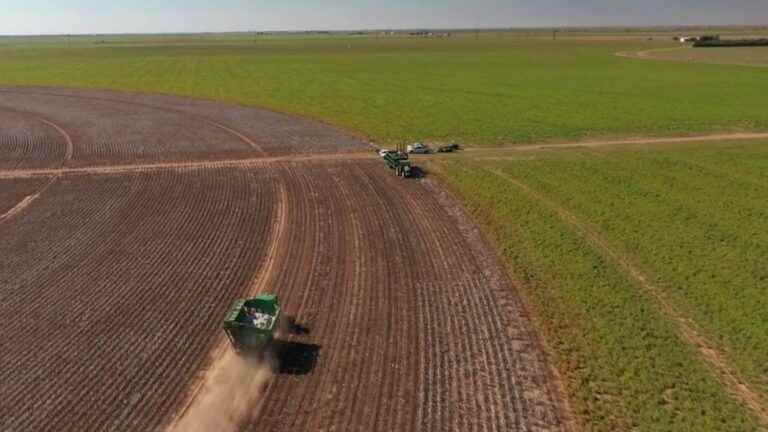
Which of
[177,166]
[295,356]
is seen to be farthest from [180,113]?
[295,356]

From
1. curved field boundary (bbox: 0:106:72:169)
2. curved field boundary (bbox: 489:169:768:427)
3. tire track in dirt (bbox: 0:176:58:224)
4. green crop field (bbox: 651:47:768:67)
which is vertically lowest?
curved field boundary (bbox: 489:169:768:427)

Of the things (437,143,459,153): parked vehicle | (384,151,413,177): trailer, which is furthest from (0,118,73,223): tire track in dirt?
(437,143,459,153): parked vehicle

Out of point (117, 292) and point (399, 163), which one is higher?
point (399, 163)

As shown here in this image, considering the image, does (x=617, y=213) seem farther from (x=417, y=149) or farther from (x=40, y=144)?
(x=40, y=144)

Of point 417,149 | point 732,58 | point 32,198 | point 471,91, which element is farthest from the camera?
Answer: point 732,58

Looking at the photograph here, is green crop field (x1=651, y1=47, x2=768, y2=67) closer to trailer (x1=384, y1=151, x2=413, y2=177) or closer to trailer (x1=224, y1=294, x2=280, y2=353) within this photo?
trailer (x1=384, y1=151, x2=413, y2=177)

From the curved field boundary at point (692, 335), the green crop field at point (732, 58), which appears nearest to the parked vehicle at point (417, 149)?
the curved field boundary at point (692, 335)

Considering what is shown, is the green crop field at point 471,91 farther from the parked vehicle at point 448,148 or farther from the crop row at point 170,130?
the crop row at point 170,130
